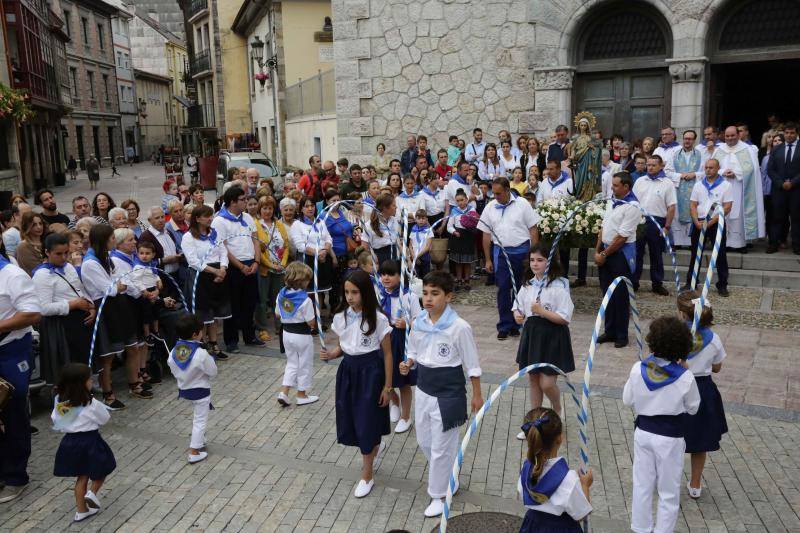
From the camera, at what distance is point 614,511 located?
5406mm

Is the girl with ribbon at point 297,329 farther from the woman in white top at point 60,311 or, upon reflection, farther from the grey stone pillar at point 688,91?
the grey stone pillar at point 688,91

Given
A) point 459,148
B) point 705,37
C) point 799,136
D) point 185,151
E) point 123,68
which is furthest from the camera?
point 185,151

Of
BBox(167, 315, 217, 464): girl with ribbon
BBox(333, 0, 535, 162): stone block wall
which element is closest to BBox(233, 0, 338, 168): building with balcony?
BBox(333, 0, 535, 162): stone block wall

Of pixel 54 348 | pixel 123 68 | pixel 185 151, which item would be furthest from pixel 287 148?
pixel 185 151

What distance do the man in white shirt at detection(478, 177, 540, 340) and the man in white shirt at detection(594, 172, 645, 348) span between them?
3.06 ft

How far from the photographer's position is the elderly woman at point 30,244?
24.5 feet

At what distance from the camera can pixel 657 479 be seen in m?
4.82

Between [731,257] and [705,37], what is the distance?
4.60 m

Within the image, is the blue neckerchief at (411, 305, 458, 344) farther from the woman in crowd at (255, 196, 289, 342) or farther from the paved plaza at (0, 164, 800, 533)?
the woman in crowd at (255, 196, 289, 342)

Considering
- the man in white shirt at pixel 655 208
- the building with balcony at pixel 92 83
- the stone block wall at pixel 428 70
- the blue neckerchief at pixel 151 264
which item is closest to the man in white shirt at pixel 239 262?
the blue neckerchief at pixel 151 264

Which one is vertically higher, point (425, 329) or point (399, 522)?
point (425, 329)

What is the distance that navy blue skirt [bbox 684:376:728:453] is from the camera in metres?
5.29

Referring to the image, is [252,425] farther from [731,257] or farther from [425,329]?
[731,257]

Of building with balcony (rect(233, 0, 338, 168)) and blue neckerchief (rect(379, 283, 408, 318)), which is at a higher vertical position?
building with balcony (rect(233, 0, 338, 168))
